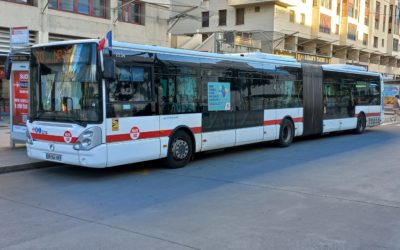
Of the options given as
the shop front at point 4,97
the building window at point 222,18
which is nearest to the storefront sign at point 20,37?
the shop front at point 4,97

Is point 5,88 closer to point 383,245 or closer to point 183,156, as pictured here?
point 183,156

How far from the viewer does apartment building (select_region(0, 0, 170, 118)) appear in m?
19.7

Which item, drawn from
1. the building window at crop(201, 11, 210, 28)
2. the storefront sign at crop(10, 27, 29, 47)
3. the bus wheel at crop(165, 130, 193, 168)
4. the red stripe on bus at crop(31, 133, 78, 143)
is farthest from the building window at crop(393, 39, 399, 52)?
the red stripe on bus at crop(31, 133, 78, 143)

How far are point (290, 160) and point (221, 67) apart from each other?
310 cm

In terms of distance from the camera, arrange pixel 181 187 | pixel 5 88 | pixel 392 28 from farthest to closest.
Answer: pixel 392 28
pixel 5 88
pixel 181 187

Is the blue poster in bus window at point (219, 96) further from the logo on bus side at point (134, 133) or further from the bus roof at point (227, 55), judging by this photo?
the logo on bus side at point (134, 133)

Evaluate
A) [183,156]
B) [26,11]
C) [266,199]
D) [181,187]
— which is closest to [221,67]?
[183,156]

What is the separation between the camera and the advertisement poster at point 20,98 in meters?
11.9

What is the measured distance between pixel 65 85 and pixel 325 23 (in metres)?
47.3

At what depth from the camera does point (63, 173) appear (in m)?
9.70

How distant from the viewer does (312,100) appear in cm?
1622

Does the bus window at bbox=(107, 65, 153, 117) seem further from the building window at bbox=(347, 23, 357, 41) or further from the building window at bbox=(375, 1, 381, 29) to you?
the building window at bbox=(375, 1, 381, 29)

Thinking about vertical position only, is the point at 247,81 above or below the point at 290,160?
above

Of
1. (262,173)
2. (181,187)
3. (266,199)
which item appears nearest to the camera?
(266,199)
